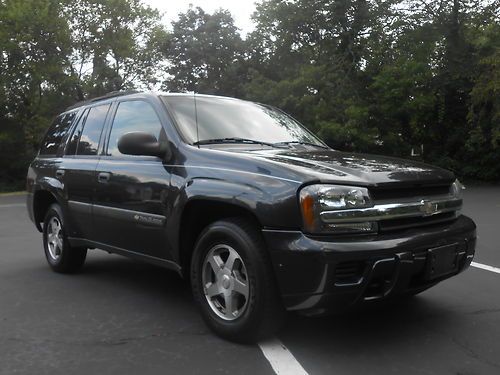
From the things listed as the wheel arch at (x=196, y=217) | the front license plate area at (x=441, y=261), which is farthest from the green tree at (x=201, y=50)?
the front license plate area at (x=441, y=261)

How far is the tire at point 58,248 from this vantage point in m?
5.58

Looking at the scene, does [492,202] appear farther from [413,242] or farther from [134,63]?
[134,63]

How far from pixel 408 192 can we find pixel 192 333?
181cm

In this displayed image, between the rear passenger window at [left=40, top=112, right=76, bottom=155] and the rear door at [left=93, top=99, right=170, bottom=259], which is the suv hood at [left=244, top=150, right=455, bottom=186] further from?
the rear passenger window at [left=40, top=112, right=76, bottom=155]

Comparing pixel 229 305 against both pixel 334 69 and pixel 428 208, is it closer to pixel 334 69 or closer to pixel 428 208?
pixel 428 208

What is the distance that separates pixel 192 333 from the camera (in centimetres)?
377

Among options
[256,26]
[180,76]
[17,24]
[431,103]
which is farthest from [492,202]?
[180,76]

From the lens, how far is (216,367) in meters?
3.16

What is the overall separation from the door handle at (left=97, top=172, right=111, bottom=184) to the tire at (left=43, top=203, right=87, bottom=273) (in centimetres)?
99

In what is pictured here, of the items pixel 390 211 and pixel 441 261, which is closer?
pixel 390 211

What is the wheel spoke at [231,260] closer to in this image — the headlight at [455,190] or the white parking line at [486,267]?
the headlight at [455,190]

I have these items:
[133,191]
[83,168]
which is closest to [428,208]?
[133,191]

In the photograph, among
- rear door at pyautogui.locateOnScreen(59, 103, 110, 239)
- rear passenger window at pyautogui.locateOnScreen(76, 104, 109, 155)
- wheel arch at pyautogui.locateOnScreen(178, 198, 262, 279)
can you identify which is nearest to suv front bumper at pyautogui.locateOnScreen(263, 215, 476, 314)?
wheel arch at pyautogui.locateOnScreen(178, 198, 262, 279)

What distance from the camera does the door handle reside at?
15.2 feet
